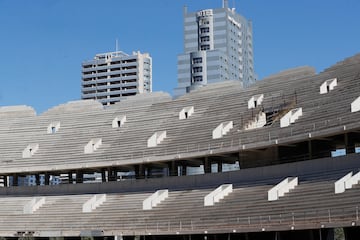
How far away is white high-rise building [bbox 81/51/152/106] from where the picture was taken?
557 ft

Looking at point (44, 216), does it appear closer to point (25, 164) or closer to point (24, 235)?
point (24, 235)

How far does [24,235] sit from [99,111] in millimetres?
16402

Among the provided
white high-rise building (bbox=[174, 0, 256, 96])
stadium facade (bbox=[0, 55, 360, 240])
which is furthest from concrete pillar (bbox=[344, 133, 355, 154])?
white high-rise building (bbox=[174, 0, 256, 96])

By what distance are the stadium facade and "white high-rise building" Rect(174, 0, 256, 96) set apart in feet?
285

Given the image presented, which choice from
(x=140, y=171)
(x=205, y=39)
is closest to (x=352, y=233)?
(x=140, y=171)

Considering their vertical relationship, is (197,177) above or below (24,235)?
above

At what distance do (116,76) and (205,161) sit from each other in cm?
12861

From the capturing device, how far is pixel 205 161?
46.5 metres

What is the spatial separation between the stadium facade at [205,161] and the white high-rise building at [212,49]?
86.8 m

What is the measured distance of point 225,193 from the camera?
134 feet

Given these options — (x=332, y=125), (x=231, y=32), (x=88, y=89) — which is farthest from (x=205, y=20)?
(x=332, y=125)

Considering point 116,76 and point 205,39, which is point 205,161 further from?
point 116,76

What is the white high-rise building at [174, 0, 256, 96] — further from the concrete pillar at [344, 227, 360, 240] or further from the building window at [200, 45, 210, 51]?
the concrete pillar at [344, 227, 360, 240]

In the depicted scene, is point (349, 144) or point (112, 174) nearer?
point (349, 144)
